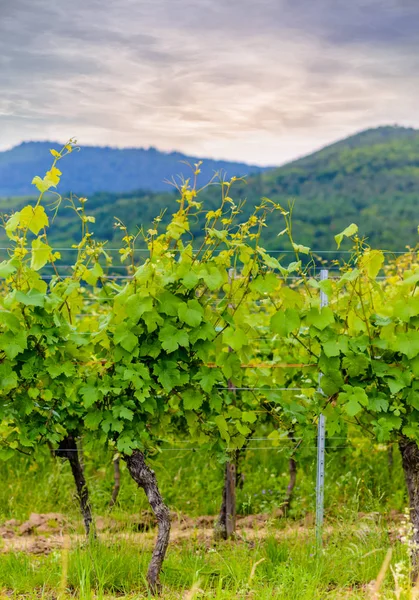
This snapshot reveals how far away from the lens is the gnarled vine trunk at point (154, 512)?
398cm

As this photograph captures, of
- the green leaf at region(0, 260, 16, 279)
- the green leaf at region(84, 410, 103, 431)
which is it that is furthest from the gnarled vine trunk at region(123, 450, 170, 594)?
the green leaf at region(0, 260, 16, 279)

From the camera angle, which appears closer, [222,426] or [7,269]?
[7,269]

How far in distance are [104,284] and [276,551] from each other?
1950 mm

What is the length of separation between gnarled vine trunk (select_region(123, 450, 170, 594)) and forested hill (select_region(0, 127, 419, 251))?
3682 cm

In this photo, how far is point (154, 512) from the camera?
4.02 meters

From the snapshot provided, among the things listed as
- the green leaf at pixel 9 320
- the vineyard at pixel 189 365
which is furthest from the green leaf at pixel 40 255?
the green leaf at pixel 9 320

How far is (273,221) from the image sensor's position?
47594 millimetres

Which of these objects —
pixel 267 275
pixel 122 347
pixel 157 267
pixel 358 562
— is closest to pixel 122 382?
pixel 122 347

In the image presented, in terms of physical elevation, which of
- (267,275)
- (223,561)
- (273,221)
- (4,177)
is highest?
(4,177)

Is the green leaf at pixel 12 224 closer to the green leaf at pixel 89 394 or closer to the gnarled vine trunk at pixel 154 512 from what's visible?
the green leaf at pixel 89 394

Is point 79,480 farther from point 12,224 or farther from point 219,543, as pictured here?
point 12,224

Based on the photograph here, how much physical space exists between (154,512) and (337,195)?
193 feet

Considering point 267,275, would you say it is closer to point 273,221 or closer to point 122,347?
point 122,347

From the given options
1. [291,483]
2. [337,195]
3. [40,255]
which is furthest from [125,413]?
[337,195]
